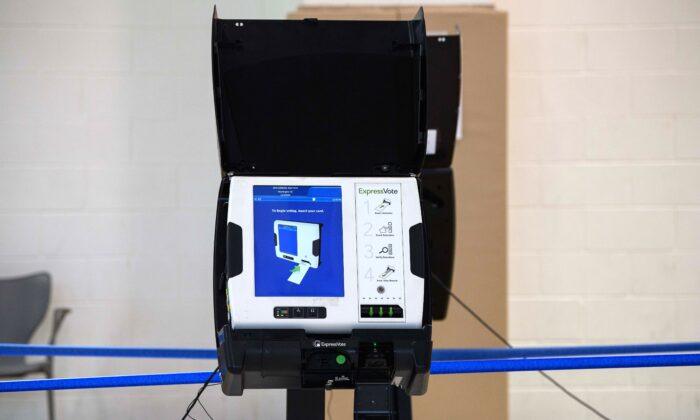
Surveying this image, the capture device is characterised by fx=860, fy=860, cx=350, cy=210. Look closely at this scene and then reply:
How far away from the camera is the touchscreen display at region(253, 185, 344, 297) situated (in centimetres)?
118

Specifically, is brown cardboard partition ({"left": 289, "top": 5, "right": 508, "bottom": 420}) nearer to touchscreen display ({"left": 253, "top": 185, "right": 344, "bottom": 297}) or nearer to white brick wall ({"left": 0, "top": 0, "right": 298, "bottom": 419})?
white brick wall ({"left": 0, "top": 0, "right": 298, "bottom": 419})

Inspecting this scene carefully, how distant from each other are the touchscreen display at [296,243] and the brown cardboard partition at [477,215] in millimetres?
2031

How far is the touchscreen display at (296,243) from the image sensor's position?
1182 mm

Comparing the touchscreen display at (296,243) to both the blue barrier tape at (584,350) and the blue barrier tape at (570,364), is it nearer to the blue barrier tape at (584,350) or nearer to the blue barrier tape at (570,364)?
the blue barrier tape at (570,364)

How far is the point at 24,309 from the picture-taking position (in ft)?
11.4

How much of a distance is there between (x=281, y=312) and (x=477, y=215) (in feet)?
7.05

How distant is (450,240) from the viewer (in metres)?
2.24

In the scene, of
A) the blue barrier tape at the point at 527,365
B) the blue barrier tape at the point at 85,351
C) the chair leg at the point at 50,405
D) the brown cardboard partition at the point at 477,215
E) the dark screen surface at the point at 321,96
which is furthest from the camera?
the chair leg at the point at 50,405

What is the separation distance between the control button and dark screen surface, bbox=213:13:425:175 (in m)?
0.23

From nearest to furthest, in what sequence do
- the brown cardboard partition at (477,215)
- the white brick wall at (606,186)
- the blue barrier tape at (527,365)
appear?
the blue barrier tape at (527,365)
the brown cardboard partition at (477,215)
the white brick wall at (606,186)

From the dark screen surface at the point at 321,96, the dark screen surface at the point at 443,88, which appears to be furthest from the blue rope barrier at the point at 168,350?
the dark screen surface at the point at 321,96

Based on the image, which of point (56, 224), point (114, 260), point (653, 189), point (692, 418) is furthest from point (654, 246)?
point (56, 224)

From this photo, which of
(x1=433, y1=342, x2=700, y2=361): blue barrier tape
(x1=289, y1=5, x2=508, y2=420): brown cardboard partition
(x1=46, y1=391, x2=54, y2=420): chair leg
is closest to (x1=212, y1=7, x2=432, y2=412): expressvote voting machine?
(x1=433, y1=342, x2=700, y2=361): blue barrier tape

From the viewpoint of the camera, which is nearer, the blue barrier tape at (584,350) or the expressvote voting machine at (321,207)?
the expressvote voting machine at (321,207)
